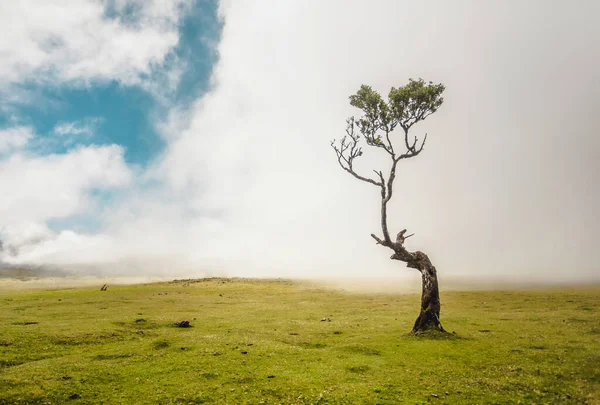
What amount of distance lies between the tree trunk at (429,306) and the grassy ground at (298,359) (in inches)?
63.0

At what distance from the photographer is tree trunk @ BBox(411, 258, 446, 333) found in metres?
27.7

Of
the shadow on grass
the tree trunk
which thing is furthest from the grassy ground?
the tree trunk

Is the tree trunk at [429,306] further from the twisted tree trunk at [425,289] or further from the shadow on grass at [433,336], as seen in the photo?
the shadow on grass at [433,336]

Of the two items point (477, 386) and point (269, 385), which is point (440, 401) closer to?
point (477, 386)

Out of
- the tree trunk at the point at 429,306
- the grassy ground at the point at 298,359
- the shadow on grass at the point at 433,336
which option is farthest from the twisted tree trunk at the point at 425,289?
the grassy ground at the point at 298,359

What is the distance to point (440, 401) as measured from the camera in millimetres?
15094

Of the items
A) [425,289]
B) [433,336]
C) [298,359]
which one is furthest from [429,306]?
[298,359]

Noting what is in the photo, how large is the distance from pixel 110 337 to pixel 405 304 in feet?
118

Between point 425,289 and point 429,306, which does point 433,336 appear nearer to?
point 429,306

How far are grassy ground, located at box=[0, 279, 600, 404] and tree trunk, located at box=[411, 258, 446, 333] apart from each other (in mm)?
1601

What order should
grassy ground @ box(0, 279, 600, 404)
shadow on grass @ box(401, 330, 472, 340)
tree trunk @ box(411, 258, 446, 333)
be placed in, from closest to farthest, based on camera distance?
grassy ground @ box(0, 279, 600, 404)
shadow on grass @ box(401, 330, 472, 340)
tree trunk @ box(411, 258, 446, 333)

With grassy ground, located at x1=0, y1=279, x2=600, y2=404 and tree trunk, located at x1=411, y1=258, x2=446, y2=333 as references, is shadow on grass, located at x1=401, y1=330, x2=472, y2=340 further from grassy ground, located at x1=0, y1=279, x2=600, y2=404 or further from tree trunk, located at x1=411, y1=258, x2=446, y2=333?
tree trunk, located at x1=411, y1=258, x2=446, y2=333

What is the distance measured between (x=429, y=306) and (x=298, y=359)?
40.4ft

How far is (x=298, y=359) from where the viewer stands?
70.8 feet
